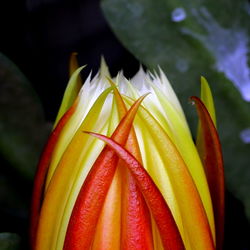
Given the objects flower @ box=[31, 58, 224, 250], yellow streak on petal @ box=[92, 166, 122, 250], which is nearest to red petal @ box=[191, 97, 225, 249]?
flower @ box=[31, 58, 224, 250]

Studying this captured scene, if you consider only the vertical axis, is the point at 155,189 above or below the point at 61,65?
below

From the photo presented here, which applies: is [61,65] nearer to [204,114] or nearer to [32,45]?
[32,45]

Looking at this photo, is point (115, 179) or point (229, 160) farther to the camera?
point (229, 160)

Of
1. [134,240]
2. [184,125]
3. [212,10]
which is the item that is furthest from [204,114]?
[212,10]

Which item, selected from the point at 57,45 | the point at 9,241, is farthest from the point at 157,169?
the point at 57,45

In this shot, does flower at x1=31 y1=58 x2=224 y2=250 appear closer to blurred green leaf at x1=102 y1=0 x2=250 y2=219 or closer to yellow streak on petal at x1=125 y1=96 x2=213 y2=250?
yellow streak on petal at x1=125 y1=96 x2=213 y2=250

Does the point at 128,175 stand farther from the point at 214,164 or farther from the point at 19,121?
the point at 19,121

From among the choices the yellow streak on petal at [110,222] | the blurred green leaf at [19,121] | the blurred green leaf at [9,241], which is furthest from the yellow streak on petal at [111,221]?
the blurred green leaf at [19,121]
